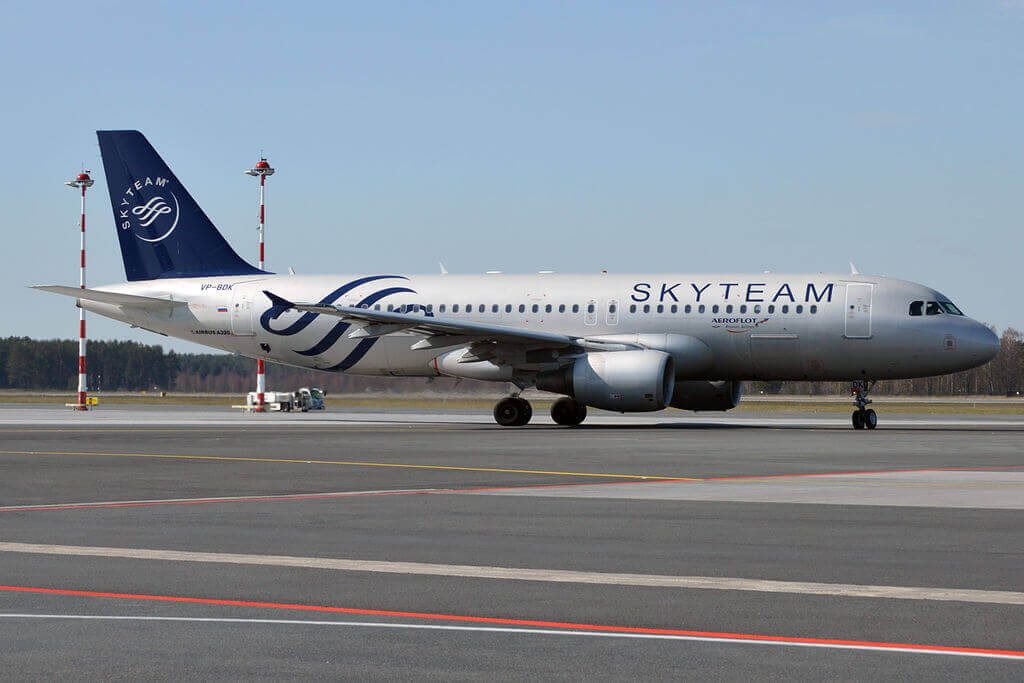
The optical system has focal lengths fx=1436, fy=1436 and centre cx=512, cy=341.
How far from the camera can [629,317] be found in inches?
1610

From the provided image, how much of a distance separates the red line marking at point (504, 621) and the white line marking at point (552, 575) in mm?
1696

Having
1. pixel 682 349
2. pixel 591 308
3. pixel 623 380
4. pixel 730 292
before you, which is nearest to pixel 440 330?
pixel 591 308

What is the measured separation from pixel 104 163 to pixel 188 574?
39.1 metres

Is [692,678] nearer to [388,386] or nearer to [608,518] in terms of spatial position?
[608,518]

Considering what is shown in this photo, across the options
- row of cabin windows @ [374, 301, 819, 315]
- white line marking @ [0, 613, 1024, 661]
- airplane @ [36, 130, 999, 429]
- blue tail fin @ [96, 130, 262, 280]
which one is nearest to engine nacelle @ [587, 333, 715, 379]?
airplane @ [36, 130, 999, 429]

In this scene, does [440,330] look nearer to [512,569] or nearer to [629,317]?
[629,317]

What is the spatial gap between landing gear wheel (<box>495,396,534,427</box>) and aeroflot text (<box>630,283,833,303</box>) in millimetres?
4599

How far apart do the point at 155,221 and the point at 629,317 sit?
16.8m

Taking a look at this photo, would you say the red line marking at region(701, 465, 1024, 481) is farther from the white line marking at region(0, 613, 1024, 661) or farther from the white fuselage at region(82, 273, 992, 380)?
the white fuselage at region(82, 273, 992, 380)

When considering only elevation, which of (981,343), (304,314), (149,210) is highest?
(149,210)

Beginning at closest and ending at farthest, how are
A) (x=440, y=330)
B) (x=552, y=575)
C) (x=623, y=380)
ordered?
(x=552, y=575), (x=623, y=380), (x=440, y=330)

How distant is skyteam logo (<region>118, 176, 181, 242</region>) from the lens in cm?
4744

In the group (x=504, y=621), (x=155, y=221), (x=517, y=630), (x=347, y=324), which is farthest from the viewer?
(x=155, y=221)

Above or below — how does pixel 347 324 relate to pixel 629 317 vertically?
below
